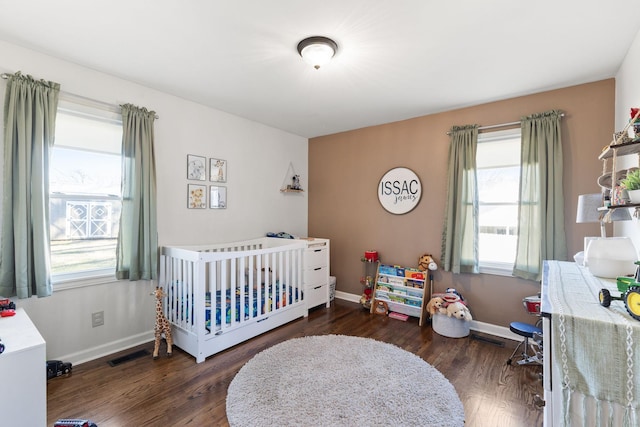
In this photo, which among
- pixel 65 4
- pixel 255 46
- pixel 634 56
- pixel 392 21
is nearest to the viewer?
pixel 65 4

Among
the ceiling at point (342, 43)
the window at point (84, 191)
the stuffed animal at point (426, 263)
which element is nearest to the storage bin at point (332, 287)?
the stuffed animal at point (426, 263)

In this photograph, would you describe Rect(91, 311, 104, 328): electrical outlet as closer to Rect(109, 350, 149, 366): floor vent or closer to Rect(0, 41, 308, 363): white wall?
Rect(0, 41, 308, 363): white wall

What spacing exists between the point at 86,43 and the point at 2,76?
615mm

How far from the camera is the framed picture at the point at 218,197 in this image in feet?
10.5

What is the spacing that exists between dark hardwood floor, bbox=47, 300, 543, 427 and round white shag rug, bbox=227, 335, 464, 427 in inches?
3.2

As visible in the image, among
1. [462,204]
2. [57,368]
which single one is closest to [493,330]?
[462,204]

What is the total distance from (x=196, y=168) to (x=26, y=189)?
4.36 ft

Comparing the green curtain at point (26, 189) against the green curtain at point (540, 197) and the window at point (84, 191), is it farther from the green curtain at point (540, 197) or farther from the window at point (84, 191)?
the green curtain at point (540, 197)

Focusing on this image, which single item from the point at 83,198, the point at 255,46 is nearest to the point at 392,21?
the point at 255,46

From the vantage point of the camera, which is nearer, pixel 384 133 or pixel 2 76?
pixel 2 76

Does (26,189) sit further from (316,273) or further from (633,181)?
(633,181)

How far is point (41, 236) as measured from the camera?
6.70 ft

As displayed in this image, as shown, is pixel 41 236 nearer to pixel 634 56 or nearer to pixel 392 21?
pixel 392 21

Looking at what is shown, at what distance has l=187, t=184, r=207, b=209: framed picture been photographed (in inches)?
118
